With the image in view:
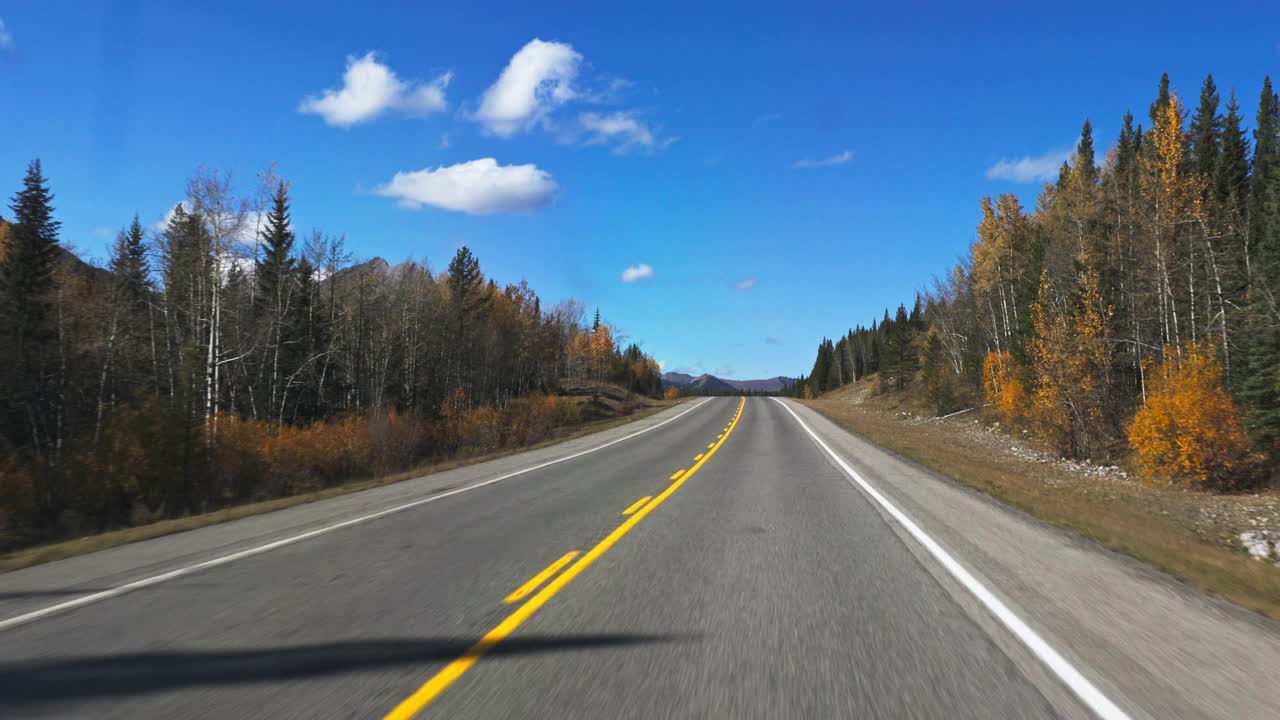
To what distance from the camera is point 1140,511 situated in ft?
46.4

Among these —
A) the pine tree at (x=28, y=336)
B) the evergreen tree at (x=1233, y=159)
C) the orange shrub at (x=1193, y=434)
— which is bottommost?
the orange shrub at (x=1193, y=434)

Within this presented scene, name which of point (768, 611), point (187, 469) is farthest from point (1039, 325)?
point (187, 469)

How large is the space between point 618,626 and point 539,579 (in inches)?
51.8

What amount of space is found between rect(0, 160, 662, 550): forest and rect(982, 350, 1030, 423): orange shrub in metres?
23.6

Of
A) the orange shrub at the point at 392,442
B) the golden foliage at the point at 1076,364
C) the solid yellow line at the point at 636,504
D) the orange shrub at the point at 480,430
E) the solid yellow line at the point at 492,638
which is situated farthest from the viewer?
the orange shrub at the point at 480,430

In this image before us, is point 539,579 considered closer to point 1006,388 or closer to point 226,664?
point 226,664

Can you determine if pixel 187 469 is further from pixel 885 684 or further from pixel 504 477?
pixel 885 684

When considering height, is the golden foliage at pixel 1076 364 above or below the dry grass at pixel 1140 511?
above

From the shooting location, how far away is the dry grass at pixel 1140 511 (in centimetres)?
518

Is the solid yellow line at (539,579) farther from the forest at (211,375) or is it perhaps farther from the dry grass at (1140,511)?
the forest at (211,375)

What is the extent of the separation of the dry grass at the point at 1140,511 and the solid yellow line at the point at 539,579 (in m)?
5.36

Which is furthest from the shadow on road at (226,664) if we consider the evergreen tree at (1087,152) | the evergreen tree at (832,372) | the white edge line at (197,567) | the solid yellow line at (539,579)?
the evergreen tree at (832,372)

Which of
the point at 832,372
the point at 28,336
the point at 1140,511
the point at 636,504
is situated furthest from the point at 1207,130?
the point at 832,372

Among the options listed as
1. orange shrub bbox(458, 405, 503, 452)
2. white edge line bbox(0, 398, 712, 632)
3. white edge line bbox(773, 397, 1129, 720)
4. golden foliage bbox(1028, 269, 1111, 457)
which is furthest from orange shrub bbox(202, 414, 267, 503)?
golden foliage bbox(1028, 269, 1111, 457)
